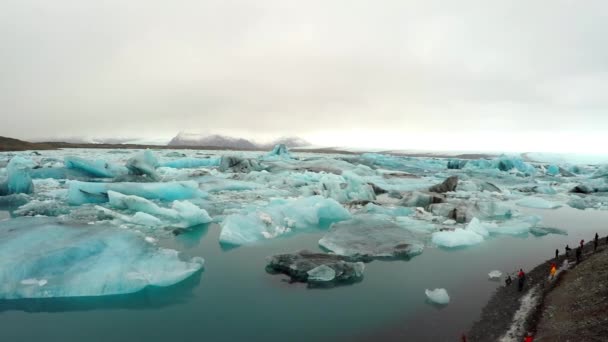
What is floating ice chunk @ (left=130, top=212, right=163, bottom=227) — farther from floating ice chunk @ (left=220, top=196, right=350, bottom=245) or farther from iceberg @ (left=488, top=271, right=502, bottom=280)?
iceberg @ (left=488, top=271, right=502, bottom=280)

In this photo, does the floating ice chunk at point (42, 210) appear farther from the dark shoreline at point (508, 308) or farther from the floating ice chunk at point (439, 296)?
the dark shoreline at point (508, 308)

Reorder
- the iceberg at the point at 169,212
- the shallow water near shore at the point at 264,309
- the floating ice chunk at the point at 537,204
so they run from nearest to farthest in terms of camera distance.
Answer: the shallow water near shore at the point at 264,309
the iceberg at the point at 169,212
the floating ice chunk at the point at 537,204

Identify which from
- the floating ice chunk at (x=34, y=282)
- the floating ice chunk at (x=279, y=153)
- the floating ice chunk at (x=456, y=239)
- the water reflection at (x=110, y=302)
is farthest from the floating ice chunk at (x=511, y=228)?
the floating ice chunk at (x=279, y=153)

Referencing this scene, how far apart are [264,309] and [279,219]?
477 centimetres

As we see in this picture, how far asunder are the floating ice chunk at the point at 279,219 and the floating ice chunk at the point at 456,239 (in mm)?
3048

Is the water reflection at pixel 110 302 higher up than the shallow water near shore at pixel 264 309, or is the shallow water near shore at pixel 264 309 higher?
the water reflection at pixel 110 302

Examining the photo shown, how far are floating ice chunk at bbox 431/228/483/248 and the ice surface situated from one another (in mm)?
5548

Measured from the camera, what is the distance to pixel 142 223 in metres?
9.71

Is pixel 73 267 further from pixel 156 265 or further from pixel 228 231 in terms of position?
pixel 228 231

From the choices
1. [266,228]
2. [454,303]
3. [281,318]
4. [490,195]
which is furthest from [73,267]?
[490,195]

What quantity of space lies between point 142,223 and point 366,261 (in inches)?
234

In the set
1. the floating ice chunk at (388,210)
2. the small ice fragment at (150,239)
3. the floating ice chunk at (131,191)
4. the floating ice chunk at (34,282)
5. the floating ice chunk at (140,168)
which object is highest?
the floating ice chunk at (140,168)

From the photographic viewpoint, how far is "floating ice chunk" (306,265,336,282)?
6289mm

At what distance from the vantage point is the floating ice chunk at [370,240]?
25.8 ft
